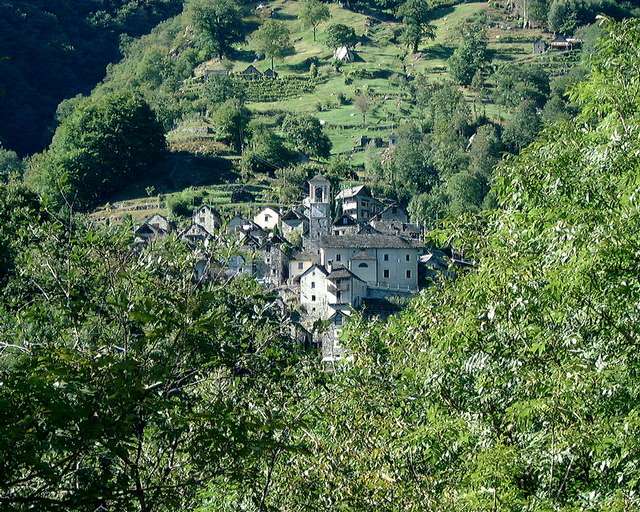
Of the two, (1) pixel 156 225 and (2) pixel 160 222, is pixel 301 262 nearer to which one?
(1) pixel 156 225

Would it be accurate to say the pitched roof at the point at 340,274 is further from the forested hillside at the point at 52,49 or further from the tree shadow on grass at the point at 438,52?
the forested hillside at the point at 52,49

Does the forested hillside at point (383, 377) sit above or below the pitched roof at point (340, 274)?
above

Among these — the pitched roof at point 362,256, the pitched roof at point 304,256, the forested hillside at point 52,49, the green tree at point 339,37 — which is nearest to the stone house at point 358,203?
the pitched roof at point 304,256

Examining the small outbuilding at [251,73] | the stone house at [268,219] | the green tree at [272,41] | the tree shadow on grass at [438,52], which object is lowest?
the tree shadow on grass at [438,52]

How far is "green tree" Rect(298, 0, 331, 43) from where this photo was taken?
145 meters

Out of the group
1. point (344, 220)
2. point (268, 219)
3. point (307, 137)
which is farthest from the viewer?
point (307, 137)

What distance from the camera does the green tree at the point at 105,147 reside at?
91625mm

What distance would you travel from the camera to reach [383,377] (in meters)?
13.7

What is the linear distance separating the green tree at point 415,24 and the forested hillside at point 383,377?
400 ft

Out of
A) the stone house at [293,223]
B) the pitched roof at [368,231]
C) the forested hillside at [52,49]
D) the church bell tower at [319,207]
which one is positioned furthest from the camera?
the forested hillside at [52,49]

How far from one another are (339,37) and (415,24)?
1005 cm

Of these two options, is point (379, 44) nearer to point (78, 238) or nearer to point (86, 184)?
point (86, 184)

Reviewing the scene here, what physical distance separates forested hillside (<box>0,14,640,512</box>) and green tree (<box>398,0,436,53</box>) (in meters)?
122

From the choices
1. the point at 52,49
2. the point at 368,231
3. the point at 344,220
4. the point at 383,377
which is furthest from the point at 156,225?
the point at 52,49
